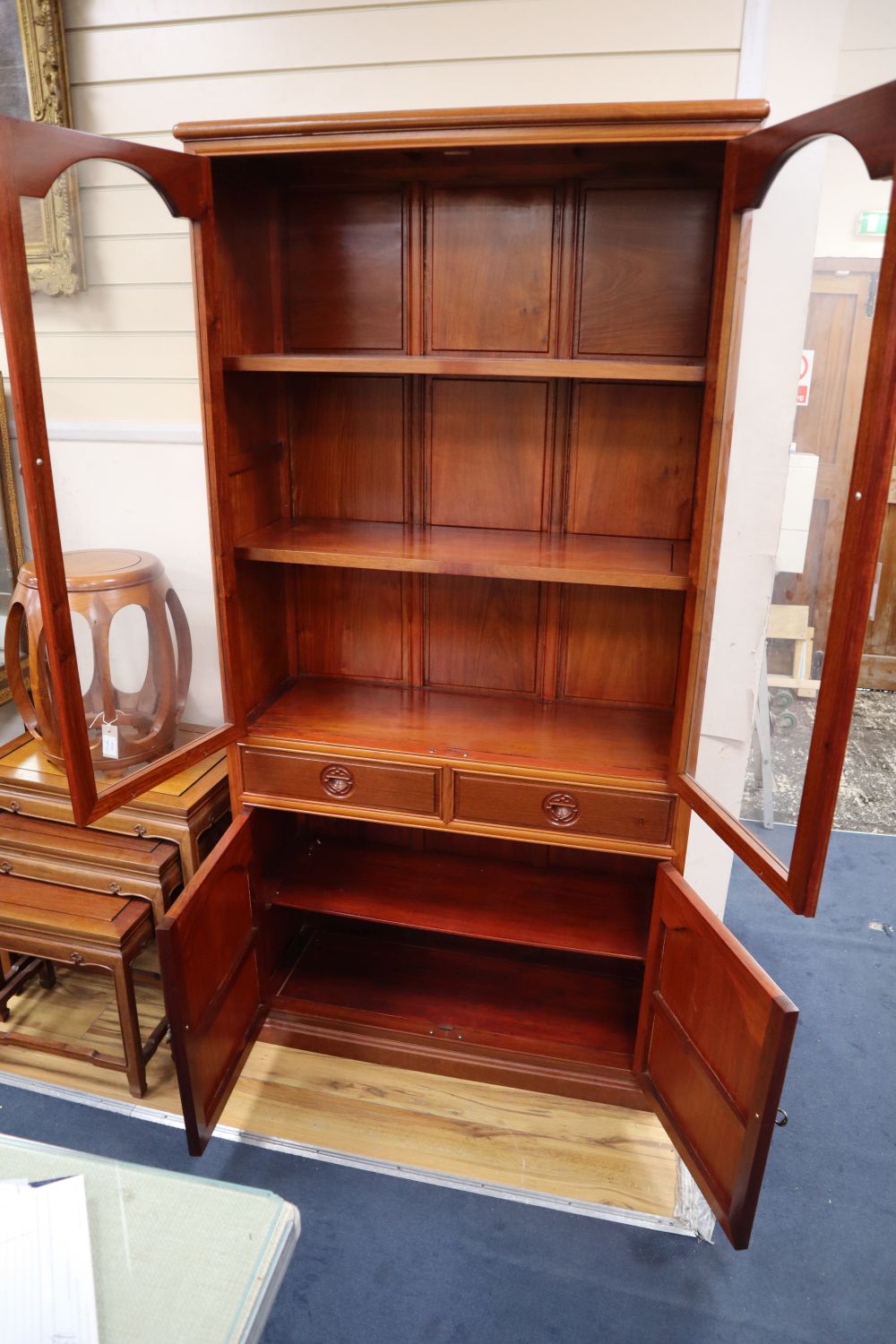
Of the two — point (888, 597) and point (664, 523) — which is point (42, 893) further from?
point (888, 597)

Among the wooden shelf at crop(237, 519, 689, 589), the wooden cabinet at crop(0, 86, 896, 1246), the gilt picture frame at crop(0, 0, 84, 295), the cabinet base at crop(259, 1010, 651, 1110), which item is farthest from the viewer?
the cabinet base at crop(259, 1010, 651, 1110)

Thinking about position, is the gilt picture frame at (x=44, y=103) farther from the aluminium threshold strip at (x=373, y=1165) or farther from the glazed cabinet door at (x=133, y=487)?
the aluminium threshold strip at (x=373, y=1165)

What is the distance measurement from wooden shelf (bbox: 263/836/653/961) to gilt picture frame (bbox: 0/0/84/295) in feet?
4.75

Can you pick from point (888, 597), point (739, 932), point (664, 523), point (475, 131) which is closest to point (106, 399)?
point (475, 131)

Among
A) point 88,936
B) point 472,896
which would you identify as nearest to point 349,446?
point 472,896

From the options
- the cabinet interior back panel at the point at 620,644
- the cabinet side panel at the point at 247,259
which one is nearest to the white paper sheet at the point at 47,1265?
the cabinet interior back panel at the point at 620,644

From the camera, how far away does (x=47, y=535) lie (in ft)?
4.27

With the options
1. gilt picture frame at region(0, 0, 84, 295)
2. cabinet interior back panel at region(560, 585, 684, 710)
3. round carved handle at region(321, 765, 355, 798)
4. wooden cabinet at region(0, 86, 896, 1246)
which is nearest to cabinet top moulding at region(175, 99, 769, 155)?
wooden cabinet at region(0, 86, 896, 1246)

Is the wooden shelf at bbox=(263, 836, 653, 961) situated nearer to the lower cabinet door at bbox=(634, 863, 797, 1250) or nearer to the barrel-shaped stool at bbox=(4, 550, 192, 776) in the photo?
the lower cabinet door at bbox=(634, 863, 797, 1250)

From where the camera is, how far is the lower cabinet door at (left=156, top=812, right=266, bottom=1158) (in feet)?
5.04

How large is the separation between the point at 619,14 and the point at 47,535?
1396mm

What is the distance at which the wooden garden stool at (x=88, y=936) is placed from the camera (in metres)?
1.89

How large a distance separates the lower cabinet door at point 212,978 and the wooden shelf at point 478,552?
579mm

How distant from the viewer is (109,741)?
1.86 metres
